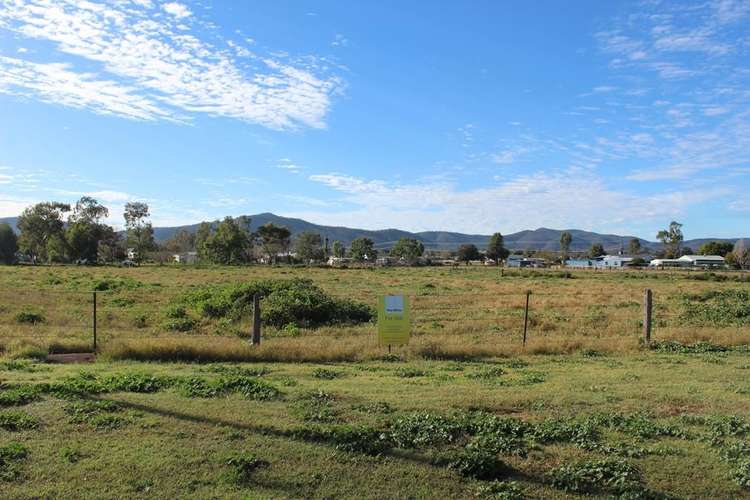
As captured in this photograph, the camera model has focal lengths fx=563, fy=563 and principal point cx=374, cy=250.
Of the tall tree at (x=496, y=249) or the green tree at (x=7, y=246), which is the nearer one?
the green tree at (x=7, y=246)

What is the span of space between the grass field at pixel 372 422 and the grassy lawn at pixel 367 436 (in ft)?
0.08

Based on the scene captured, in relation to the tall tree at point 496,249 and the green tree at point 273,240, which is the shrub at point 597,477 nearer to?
the green tree at point 273,240

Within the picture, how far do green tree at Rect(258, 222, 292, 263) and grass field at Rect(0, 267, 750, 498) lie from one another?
13653 cm

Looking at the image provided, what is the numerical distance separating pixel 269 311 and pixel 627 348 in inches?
516

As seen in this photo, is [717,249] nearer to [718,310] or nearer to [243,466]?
[718,310]

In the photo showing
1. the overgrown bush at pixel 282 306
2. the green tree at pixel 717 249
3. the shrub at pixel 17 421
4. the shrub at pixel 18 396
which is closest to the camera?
the shrub at pixel 17 421

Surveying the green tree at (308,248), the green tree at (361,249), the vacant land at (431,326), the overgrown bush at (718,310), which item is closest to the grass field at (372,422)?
the vacant land at (431,326)

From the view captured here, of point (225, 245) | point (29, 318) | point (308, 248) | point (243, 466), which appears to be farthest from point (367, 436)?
point (308, 248)

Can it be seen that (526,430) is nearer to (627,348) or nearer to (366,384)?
(366,384)

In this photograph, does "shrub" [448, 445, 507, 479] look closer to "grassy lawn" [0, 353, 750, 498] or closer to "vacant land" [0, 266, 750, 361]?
"grassy lawn" [0, 353, 750, 498]

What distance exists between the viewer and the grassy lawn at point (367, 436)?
558 centimetres

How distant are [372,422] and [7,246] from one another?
436 feet

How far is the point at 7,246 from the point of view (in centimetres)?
11625

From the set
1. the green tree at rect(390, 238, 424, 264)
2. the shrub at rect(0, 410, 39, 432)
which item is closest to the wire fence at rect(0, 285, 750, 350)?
the shrub at rect(0, 410, 39, 432)
